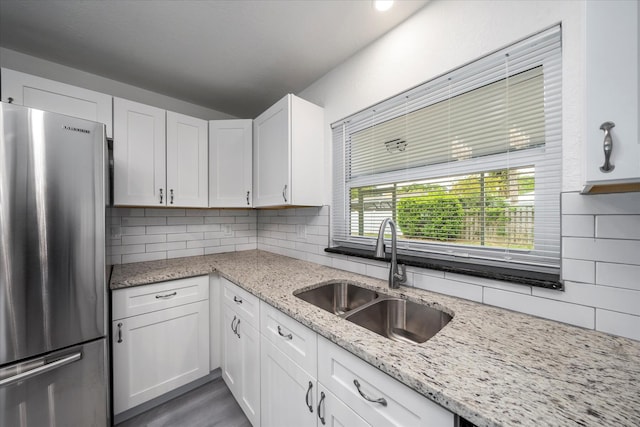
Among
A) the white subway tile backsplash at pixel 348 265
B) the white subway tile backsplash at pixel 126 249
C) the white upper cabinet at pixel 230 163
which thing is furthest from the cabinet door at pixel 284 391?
the white subway tile backsplash at pixel 126 249

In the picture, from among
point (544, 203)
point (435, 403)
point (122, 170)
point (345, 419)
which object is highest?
point (122, 170)

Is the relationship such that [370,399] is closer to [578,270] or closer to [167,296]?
[578,270]

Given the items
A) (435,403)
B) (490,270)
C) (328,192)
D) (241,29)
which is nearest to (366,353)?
(435,403)

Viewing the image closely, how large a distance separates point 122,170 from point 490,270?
2.40m

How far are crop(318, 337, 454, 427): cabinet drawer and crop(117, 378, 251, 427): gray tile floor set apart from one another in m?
1.06

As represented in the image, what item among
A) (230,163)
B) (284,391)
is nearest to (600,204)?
(284,391)

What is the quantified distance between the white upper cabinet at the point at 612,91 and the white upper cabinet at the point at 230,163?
213 centimetres

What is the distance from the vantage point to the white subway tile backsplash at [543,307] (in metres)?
0.83

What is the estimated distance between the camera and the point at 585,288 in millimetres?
824

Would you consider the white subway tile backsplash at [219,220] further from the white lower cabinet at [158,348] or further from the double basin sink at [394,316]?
the double basin sink at [394,316]

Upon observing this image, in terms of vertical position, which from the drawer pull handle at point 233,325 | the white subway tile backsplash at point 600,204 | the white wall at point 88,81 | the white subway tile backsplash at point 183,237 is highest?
the white wall at point 88,81

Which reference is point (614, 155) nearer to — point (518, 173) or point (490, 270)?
point (518, 173)

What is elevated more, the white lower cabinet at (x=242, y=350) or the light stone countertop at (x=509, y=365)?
the light stone countertop at (x=509, y=365)

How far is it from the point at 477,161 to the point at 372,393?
1.10 meters
